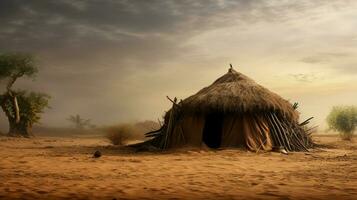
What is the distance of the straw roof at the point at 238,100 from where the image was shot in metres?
16.9

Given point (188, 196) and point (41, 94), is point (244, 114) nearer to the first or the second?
point (188, 196)

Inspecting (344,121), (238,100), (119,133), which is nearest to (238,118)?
(238,100)

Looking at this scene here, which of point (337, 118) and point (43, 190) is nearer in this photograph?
point (43, 190)

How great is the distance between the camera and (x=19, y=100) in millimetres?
30844

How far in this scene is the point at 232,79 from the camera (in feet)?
62.7

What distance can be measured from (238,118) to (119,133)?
8492 millimetres

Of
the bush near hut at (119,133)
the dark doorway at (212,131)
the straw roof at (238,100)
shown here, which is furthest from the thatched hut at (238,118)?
the bush near hut at (119,133)

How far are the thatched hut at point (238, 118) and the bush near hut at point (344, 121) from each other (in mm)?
15070

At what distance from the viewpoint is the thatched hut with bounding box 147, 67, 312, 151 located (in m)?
16.9

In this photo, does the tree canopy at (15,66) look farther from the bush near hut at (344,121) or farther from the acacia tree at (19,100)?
the bush near hut at (344,121)

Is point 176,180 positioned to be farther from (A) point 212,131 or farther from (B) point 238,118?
(A) point 212,131

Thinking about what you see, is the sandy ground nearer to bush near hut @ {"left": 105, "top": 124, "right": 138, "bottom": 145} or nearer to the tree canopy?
bush near hut @ {"left": 105, "top": 124, "right": 138, "bottom": 145}

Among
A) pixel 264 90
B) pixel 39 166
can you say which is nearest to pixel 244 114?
pixel 264 90

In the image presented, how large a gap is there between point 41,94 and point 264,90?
1918 cm
